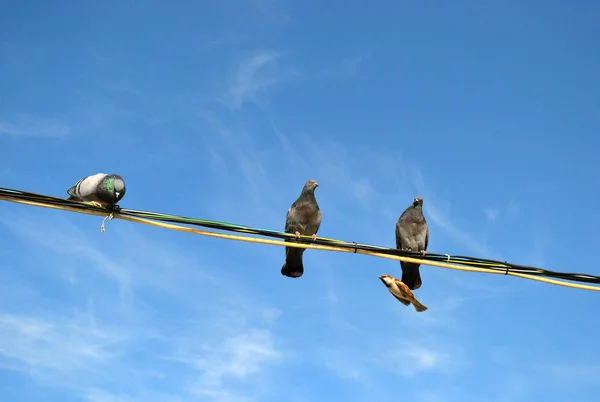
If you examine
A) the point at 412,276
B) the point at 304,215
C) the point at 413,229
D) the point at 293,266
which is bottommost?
the point at 293,266

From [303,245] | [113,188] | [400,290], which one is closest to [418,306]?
[400,290]

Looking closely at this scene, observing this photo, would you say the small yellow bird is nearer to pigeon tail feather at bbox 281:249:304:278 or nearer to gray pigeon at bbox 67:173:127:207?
gray pigeon at bbox 67:173:127:207

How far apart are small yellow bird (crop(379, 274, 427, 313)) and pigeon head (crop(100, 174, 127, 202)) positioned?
315 cm

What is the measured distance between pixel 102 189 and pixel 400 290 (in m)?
3.55

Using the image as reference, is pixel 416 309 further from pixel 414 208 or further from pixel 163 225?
pixel 414 208

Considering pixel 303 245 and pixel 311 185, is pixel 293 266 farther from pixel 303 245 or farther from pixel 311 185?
pixel 303 245

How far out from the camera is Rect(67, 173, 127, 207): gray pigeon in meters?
7.86

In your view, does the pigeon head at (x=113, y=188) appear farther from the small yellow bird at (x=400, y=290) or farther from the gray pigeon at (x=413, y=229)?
the gray pigeon at (x=413, y=229)

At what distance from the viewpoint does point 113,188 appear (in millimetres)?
7816

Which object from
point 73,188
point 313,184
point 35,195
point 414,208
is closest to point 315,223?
point 313,184

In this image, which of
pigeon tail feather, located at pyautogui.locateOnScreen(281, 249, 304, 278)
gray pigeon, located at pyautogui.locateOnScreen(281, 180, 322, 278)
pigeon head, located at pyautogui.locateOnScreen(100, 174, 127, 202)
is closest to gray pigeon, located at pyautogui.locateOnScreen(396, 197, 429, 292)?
gray pigeon, located at pyautogui.locateOnScreen(281, 180, 322, 278)

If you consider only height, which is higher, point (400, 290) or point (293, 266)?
point (293, 266)

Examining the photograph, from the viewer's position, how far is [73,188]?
860cm

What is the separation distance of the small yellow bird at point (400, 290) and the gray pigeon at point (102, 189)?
125 inches
